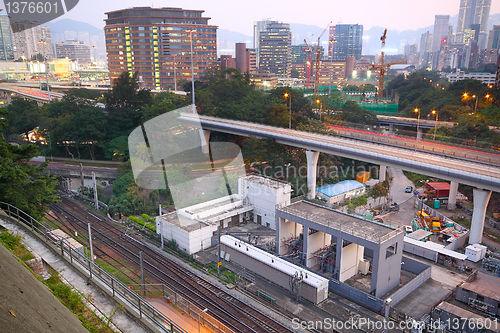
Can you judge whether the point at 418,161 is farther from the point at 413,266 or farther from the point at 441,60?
the point at 441,60

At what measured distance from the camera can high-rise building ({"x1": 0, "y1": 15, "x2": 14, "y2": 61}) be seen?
74.2 metres

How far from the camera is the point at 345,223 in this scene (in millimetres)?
14422

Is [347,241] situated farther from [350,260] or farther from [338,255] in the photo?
[350,260]

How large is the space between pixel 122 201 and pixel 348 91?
61795 millimetres

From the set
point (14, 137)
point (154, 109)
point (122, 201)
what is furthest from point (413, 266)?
point (14, 137)

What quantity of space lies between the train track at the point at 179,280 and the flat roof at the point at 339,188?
1238 centimetres

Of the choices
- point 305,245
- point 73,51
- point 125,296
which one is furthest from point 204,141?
point 73,51

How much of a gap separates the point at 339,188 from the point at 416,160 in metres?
6.97

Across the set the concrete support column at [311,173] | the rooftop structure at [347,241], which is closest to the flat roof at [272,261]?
the rooftop structure at [347,241]

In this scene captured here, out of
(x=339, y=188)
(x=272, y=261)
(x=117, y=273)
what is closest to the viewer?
(x=272, y=261)

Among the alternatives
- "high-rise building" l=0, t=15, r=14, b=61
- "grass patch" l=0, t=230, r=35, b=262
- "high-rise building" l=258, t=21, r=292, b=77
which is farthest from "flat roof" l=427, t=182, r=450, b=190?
"high-rise building" l=258, t=21, r=292, b=77

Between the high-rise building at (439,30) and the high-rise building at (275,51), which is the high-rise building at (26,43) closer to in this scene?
the high-rise building at (275,51)

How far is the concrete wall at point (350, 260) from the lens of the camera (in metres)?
14.0

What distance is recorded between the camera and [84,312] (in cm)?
666
